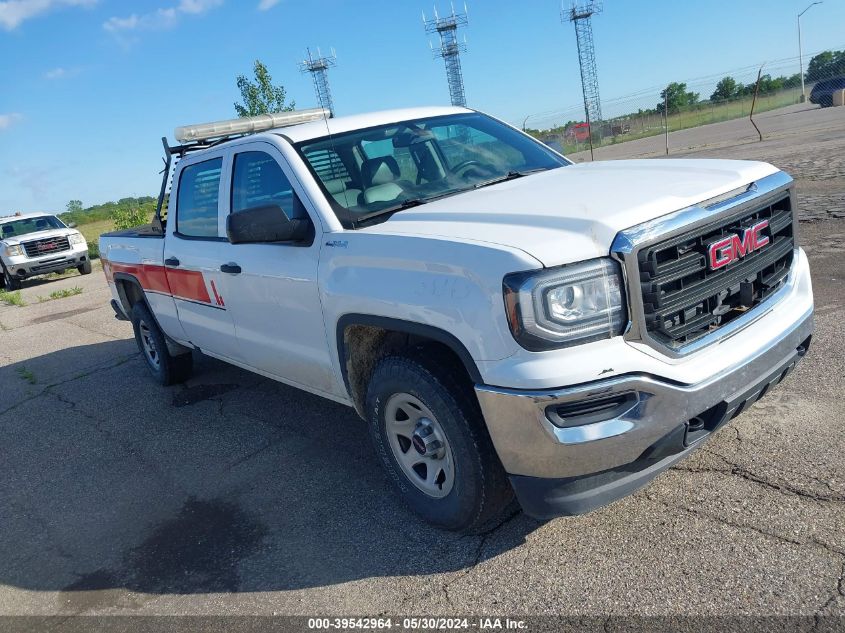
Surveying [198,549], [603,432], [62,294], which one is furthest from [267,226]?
[62,294]

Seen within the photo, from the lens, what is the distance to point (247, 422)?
5.36 m

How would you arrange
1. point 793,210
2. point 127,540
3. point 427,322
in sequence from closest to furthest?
1. point 427,322
2. point 793,210
3. point 127,540

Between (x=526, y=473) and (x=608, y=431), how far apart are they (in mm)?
376

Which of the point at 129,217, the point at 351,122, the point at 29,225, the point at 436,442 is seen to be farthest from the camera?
the point at 129,217

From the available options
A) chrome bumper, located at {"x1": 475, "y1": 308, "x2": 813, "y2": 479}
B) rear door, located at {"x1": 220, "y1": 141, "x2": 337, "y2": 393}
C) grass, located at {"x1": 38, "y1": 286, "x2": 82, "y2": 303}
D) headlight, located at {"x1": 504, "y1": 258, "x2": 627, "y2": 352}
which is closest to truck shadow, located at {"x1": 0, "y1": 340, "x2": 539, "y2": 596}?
rear door, located at {"x1": 220, "y1": 141, "x2": 337, "y2": 393}

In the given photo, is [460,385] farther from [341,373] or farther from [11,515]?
[11,515]

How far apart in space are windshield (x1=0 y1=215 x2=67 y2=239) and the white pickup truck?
684 inches

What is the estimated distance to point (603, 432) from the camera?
103 inches

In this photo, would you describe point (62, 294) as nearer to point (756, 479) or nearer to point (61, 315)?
point (61, 315)

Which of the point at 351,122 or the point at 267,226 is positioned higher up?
the point at 351,122

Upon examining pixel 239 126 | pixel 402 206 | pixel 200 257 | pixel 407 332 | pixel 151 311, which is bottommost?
pixel 151 311

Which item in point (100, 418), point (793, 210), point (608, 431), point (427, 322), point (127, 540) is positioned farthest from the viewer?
point (100, 418)

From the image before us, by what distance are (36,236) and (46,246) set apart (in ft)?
1.12

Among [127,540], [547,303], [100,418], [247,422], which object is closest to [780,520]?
[547,303]
